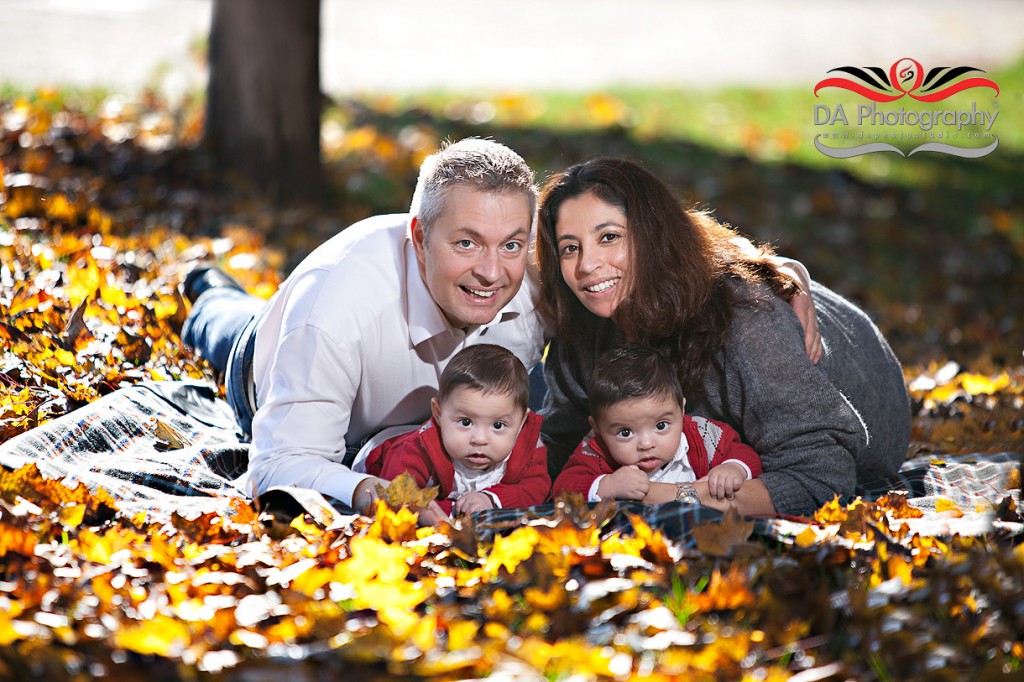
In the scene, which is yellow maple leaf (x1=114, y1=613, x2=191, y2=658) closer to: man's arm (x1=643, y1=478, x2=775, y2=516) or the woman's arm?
man's arm (x1=643, y1=478, x2=775, y2=516)

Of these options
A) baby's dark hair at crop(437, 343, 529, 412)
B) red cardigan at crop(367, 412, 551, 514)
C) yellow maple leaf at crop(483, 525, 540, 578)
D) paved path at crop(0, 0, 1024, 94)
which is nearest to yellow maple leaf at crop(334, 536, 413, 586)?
yellow maple leaf at crop(483, 525, 540, 578)

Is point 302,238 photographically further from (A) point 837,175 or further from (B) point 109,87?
(A) point 837,175

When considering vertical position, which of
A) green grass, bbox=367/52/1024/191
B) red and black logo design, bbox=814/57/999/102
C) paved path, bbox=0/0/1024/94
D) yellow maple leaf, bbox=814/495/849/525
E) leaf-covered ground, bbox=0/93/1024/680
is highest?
paved path, bbox=0/0/1024/94

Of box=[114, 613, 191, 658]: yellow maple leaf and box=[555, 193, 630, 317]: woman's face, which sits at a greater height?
box=[555, 193, 630, 317]: woman's face

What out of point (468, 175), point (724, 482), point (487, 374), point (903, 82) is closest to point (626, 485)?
point (724, 482)

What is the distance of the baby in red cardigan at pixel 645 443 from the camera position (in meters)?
3.24

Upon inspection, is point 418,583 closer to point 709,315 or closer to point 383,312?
point 383,312

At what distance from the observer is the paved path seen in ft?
31.6

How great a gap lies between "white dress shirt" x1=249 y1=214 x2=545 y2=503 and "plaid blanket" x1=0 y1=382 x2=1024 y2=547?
22 cm

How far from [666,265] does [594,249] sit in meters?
0.25

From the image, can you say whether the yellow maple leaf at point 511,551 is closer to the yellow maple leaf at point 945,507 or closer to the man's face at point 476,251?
the man's face at point 476,251

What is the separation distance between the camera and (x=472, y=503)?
3193mm

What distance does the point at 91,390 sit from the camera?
375 centimetres

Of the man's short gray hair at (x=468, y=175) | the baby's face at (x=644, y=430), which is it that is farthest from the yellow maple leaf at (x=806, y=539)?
the man's short gray hair at (x=468, y=175)
